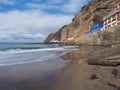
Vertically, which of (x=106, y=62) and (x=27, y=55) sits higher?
(x=106, y=62)

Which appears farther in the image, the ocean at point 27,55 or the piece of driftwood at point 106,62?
the ocean at point 27,55

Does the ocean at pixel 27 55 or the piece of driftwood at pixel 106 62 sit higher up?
the piece of driftwood at pixel 106 62

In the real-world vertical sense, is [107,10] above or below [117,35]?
above

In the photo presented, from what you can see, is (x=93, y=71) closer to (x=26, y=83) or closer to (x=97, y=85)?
(x=97, y=85)

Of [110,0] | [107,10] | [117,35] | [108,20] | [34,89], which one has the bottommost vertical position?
[34,89]

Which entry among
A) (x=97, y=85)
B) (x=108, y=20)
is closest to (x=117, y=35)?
(x=108, y=20)

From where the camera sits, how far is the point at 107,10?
220 feet

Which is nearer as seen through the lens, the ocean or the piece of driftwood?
the piece of driftwood

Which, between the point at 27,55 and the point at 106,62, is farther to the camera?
the point at 27,55

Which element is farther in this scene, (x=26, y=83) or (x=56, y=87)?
(x=26, y=83)

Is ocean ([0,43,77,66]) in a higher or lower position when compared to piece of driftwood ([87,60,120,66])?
lower

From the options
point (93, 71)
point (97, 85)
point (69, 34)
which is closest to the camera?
point (97, 85)

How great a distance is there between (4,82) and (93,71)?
3.96 metres

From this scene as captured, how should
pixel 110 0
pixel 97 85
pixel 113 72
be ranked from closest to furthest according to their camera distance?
pixel 97 85
pixel 113 72
pixel 110 0
